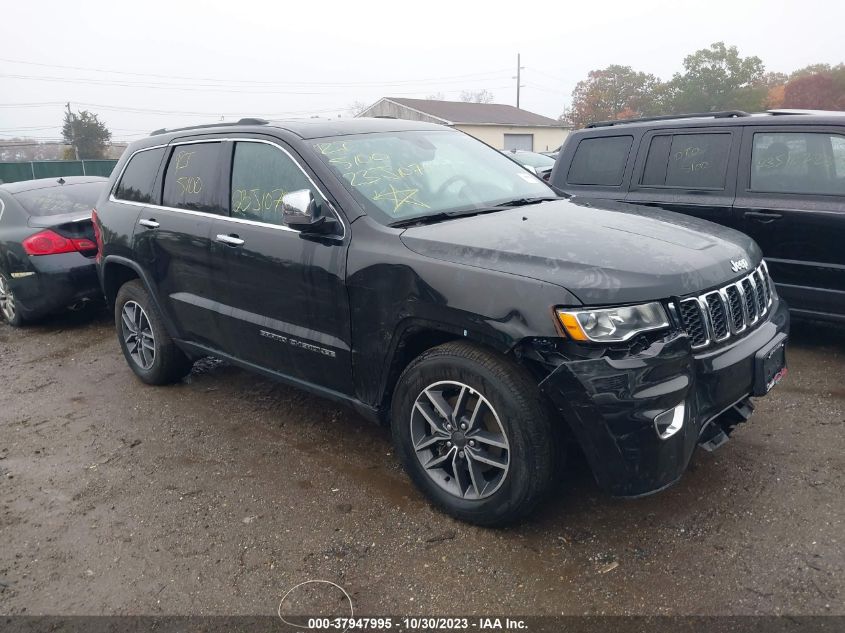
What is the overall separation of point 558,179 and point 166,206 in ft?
11.5

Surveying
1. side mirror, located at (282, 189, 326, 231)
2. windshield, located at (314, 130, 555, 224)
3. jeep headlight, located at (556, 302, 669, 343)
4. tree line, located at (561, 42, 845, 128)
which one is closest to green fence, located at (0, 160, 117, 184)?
windshield, located at (314, 130, 555, 224)

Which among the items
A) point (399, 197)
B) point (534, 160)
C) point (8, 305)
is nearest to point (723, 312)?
point (399, 197)

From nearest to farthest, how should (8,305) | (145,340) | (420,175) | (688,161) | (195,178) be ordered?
(420,175), (195,178), (145,340), (688,161), (8,305)

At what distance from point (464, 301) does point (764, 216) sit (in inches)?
128

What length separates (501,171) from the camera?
4133 mm

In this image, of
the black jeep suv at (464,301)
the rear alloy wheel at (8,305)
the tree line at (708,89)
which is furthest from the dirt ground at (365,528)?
the tree line at (708,89)

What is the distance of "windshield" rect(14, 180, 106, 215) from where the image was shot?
271 inches

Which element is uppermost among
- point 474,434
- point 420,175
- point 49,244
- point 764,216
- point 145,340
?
point 420,175

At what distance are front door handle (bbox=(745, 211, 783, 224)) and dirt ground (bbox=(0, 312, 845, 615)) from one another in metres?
1.21

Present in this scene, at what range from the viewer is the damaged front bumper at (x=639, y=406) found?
2.50 meters

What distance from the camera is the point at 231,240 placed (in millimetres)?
3836

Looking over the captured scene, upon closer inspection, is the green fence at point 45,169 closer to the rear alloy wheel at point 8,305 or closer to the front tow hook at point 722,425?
the rear alloy wheel at point 8,305

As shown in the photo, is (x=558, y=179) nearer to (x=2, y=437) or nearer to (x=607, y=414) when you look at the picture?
(x=607, y=414)

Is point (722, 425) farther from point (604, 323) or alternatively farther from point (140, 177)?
point (140, 177)
